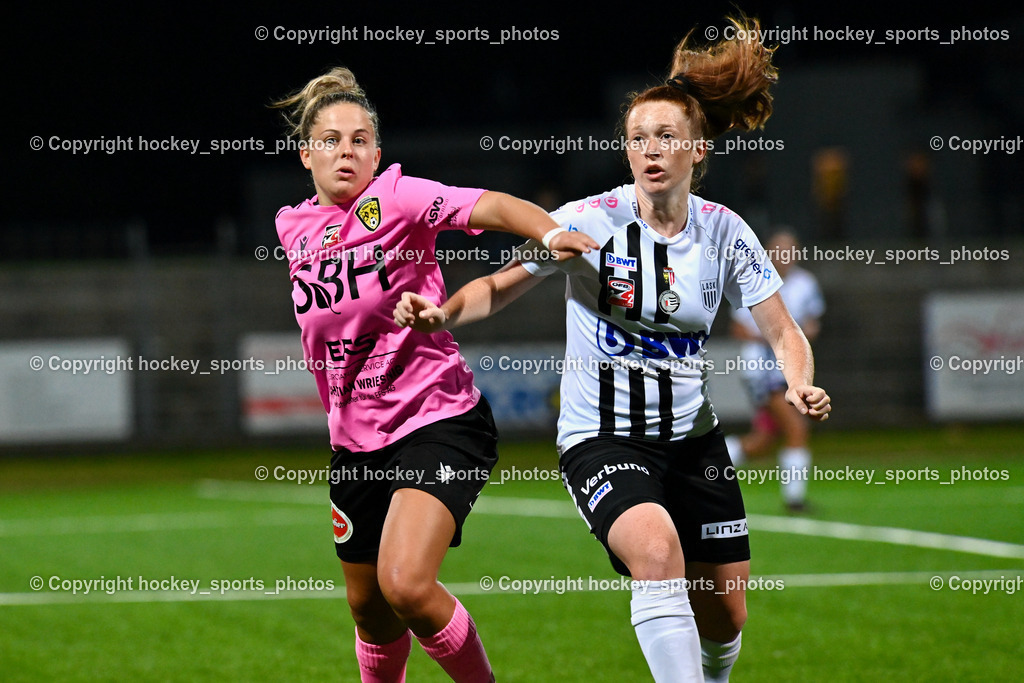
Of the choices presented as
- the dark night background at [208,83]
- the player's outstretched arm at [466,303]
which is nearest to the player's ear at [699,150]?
the player's outstretched arm at [466,303]

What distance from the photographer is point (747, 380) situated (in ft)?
35.9

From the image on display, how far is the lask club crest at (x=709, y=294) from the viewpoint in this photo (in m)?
4.09

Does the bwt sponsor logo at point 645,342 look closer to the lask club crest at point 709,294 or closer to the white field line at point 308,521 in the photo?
the lask club crest at point 709,294

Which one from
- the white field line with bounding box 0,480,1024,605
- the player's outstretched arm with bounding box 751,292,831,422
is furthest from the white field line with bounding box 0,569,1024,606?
the player's outstretched arm with bounding box 751,292,831,422

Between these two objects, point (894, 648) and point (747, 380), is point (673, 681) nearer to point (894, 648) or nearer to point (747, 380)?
point (894, 648)

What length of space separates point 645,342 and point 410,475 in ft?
3.09

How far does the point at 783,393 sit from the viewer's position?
35.2 ft

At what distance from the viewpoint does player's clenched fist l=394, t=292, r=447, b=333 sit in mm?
3621

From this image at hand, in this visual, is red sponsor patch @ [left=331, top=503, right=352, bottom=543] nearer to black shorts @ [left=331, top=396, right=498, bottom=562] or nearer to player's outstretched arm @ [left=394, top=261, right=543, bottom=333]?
black shorts @ [left=331, top=396, right=498, bottom=562]

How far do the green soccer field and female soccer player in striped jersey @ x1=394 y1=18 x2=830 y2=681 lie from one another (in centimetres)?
129

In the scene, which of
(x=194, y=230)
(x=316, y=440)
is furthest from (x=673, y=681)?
(x=194, y=230)

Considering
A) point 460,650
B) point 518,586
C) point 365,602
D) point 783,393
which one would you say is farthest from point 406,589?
point 783,393

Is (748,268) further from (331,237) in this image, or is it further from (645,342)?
(331,237)

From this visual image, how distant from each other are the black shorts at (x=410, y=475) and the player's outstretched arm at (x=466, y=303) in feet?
1.34
